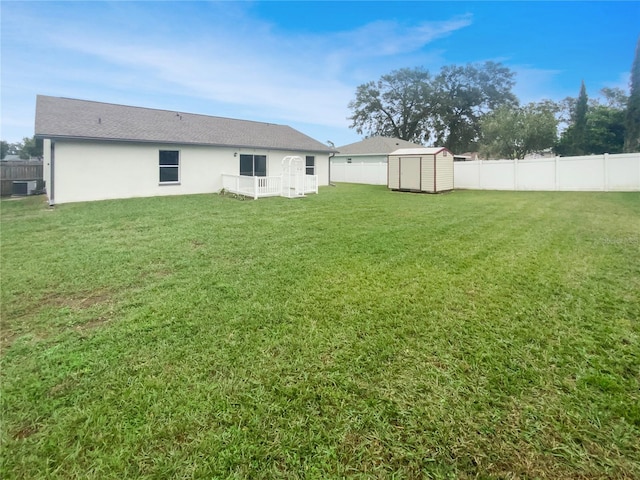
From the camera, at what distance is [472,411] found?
2.02 metres

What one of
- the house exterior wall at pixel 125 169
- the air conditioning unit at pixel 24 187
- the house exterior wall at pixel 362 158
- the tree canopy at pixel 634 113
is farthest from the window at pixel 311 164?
the tree canopy at pixel 634 113

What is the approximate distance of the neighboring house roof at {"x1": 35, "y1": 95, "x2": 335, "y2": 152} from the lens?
11.8 meters

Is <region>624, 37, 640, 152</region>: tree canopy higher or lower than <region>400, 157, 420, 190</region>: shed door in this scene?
higher

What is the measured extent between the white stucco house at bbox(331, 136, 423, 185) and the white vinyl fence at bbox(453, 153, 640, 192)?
5879 millimetres

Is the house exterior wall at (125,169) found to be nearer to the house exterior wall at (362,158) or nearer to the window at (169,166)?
the window at (169,166)

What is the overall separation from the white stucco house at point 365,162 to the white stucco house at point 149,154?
7.29 metres

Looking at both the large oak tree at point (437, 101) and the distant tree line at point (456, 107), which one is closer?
the distant tree line at point (456, 107)

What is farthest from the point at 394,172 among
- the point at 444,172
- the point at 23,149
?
the point at 23,149

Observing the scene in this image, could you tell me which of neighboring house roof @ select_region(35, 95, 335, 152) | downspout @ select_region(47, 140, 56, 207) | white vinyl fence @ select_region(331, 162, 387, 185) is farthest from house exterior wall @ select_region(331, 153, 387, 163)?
downspout @ select_region(47, 140, 56, 207)

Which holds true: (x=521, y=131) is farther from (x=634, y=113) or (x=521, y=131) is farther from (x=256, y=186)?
(x=256, y=186)

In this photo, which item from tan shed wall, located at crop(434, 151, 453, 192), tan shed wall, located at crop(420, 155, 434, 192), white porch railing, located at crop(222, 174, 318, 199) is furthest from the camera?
tan shed wall, located at crop(434, 151, 453, 192)

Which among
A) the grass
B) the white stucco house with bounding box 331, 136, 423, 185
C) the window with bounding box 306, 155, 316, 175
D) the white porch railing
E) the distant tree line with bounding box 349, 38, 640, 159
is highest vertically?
the distant tree line with bounding box 349, 38, 640, 159

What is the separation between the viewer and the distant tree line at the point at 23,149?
3324 cm

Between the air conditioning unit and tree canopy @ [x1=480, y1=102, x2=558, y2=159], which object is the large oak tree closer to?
tree canopy @ [x1=480, y1=102, x2=558, y2=159]
